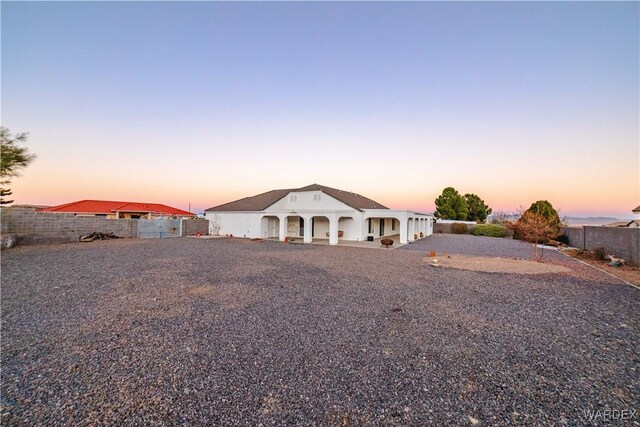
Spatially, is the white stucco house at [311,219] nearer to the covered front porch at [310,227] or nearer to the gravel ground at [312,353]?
the covered front porch at [310,227]

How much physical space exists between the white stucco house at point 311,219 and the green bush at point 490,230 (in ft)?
25.7

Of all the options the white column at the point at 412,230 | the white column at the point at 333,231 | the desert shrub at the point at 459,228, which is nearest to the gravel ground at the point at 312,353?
the white column at the point at 333,231

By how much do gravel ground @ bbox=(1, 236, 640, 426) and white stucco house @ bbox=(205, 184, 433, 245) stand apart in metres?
13.2

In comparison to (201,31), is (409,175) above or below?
below

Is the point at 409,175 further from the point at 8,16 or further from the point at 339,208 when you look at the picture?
the point at 8,16

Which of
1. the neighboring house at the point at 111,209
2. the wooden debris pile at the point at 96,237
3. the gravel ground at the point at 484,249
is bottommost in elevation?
the gravel ground at the point at 484,249

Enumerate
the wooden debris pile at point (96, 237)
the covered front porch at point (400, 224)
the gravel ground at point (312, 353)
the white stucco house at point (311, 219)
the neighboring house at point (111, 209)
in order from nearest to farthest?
the gravel ground at point (312, 353)
the wooden debris pile at point (96, 237)
the covered front porch at point (400, 224)
the white stucco house at point (311, 219)
the neighboring house at point (111, 209)

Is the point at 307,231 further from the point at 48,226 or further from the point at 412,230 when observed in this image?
the point at 48,226

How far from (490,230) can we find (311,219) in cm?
2254

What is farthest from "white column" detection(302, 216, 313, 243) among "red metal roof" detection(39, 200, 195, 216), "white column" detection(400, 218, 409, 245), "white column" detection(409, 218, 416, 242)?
"red metal roof" detection(39, 200, 195, 216)

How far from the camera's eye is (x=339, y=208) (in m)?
22.2

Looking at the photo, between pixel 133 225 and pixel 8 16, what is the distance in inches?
597

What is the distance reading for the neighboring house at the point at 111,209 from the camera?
107ft

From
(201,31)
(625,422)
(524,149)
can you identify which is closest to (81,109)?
(201,31)
